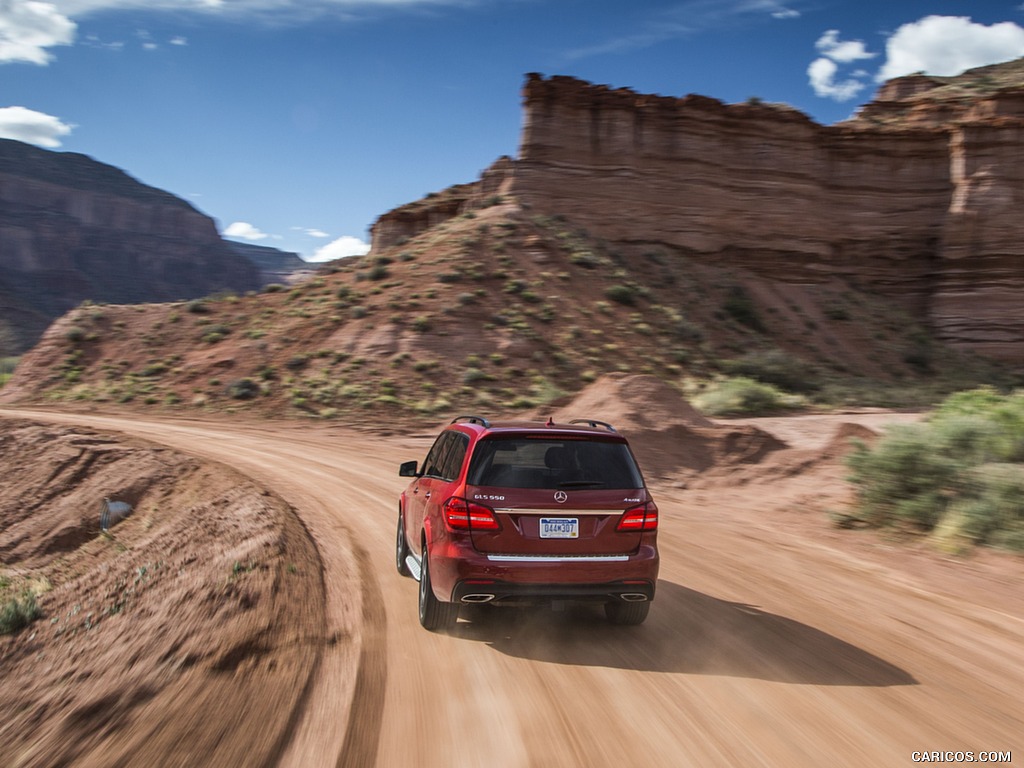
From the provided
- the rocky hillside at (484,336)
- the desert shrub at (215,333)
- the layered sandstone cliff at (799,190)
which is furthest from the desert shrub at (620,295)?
the desert shrub at (215,333)

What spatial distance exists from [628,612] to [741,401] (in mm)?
21191

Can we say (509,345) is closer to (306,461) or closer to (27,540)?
(306,461)

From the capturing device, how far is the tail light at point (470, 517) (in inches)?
218

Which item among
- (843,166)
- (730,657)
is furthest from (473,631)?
(843,166)

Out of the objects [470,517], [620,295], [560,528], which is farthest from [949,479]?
[620,295]

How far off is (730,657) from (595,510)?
1.40 meters

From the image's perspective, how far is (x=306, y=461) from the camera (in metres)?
17.1

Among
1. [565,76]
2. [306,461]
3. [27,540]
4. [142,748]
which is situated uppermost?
[565,76]

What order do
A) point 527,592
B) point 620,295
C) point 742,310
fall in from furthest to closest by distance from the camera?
point 742,310, point 620,295, point 527,592

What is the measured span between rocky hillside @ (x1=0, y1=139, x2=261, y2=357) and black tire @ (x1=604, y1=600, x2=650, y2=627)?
10870 cm

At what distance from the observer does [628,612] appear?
6.13 metres

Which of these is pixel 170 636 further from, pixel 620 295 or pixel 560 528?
pixel 620 295

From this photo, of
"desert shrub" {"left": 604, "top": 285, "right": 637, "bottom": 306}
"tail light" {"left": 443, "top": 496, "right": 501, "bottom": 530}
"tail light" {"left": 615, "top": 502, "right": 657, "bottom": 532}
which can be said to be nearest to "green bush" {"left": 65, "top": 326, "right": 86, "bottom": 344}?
"desert shrub" {"left": 604, "top": 285, "right": 637, "bottom": 306}

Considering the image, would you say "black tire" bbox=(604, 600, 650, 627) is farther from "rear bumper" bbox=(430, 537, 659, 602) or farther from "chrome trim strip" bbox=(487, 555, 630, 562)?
"chrome trim strip" bbox=(487, 555, 630, 562)
